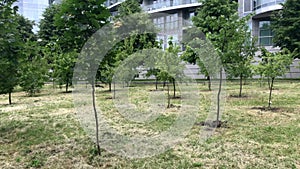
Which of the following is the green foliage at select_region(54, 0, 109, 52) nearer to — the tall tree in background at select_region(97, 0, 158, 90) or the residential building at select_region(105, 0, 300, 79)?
the tall tree in background at select_region(97, 0, 158, 90)

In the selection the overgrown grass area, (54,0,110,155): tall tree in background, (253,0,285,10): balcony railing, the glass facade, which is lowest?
the overgrown grass area

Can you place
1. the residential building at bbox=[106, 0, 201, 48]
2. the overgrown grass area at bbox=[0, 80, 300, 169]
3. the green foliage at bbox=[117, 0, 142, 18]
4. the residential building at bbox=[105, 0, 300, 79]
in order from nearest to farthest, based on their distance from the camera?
the overgrown grass area at bbox=[0, 80, 300, 169]
the residential building at bbox=[105, 0, 300, 79]
the green foliage at bbox=[117, 0, 142, 18]
the residential building at bbox=[106, 0, 201, 48]

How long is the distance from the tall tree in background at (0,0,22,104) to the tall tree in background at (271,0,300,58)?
1874 cm

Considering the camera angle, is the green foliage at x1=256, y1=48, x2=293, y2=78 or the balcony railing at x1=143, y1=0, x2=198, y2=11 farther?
the balcony railing at x1=143, y1=0, x2=198, y2=11

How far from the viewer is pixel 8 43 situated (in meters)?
7.18

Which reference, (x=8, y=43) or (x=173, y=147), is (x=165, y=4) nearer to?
(x=8, y=43)

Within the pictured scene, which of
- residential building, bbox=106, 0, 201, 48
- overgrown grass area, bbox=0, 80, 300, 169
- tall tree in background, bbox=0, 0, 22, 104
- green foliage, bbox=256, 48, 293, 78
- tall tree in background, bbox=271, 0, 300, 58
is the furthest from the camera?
residential building, bbox=106, 0, 201, 48

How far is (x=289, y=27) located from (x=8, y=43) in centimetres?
1952

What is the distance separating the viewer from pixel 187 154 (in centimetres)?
567

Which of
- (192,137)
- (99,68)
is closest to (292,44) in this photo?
(192,137)

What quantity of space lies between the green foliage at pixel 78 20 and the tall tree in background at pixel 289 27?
18.4 meters

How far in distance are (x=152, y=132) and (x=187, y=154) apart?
6.29 ft

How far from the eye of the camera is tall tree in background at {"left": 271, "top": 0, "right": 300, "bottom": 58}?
20.8 m

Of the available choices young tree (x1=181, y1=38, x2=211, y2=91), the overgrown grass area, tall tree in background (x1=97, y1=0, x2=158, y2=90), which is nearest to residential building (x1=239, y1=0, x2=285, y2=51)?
young tree (x1=181, y1=38, x2=211, y2=91)
